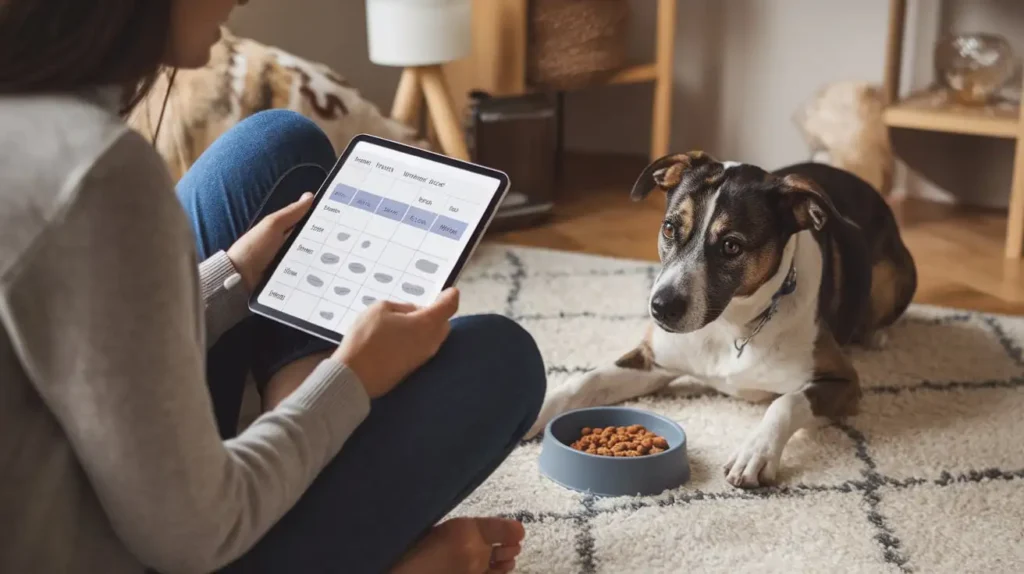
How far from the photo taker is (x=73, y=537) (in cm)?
86

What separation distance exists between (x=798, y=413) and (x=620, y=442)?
0.32 meters

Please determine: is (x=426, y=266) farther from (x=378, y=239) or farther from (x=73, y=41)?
(x=73, y=41)

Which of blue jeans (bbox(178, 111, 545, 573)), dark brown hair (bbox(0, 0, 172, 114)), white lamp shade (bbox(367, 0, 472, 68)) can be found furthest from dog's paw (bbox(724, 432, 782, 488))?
white lamp shade (bbox(367, 0, 472, 68))

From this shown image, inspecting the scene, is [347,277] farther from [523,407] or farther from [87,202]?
[87,202]

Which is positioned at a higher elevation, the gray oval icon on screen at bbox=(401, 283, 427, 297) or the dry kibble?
the gray oval icon on screen at bbox=(401, 283, 427, 297)

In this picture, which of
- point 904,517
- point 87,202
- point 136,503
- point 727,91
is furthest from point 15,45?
point 727,91

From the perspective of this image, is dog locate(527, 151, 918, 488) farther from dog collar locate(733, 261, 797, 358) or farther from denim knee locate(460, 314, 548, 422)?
denim knee locate(460, 314, 548, 422)

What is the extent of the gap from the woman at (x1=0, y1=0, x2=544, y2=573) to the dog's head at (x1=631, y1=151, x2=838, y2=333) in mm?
726

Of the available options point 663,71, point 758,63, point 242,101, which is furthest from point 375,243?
point 758,63

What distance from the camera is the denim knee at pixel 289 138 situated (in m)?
1.46

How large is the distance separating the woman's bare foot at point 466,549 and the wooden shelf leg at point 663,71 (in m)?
2.25

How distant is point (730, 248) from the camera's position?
1.83 meters

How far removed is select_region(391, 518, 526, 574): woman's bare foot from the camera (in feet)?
3.80

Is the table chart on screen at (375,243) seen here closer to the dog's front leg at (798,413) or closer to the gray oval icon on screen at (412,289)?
the gray oval icon on screen at (412,289)
